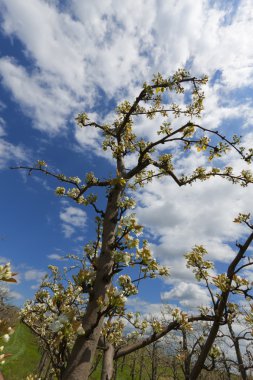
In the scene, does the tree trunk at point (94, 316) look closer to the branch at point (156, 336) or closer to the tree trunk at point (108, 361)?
the branch at point (156, 336)

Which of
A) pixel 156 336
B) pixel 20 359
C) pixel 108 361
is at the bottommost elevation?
pixel 108 361

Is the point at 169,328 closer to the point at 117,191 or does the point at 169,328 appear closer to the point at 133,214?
the point at 133,214

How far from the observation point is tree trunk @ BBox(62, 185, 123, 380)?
3.65m

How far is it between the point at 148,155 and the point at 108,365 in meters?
3.96

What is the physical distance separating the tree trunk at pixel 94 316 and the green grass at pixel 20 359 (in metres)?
42.1

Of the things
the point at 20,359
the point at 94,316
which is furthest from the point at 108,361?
the point at 20,359

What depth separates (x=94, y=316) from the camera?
13.0ft

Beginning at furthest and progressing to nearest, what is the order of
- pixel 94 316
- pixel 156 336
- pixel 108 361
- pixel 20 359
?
pixel 20 359 → pixel 108 361 → pixel 156 336 → pixel 94 316

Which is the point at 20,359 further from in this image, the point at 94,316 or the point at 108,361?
the point at 94,316

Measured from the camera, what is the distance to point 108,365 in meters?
5.32

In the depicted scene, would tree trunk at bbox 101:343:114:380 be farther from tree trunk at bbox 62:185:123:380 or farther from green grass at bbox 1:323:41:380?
green grass at bbox 1:323:41:380

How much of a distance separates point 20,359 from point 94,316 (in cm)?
6170

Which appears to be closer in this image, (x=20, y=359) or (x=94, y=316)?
(x=94, y=316)

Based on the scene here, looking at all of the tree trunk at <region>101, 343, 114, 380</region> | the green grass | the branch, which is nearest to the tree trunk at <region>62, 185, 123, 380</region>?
the branch
